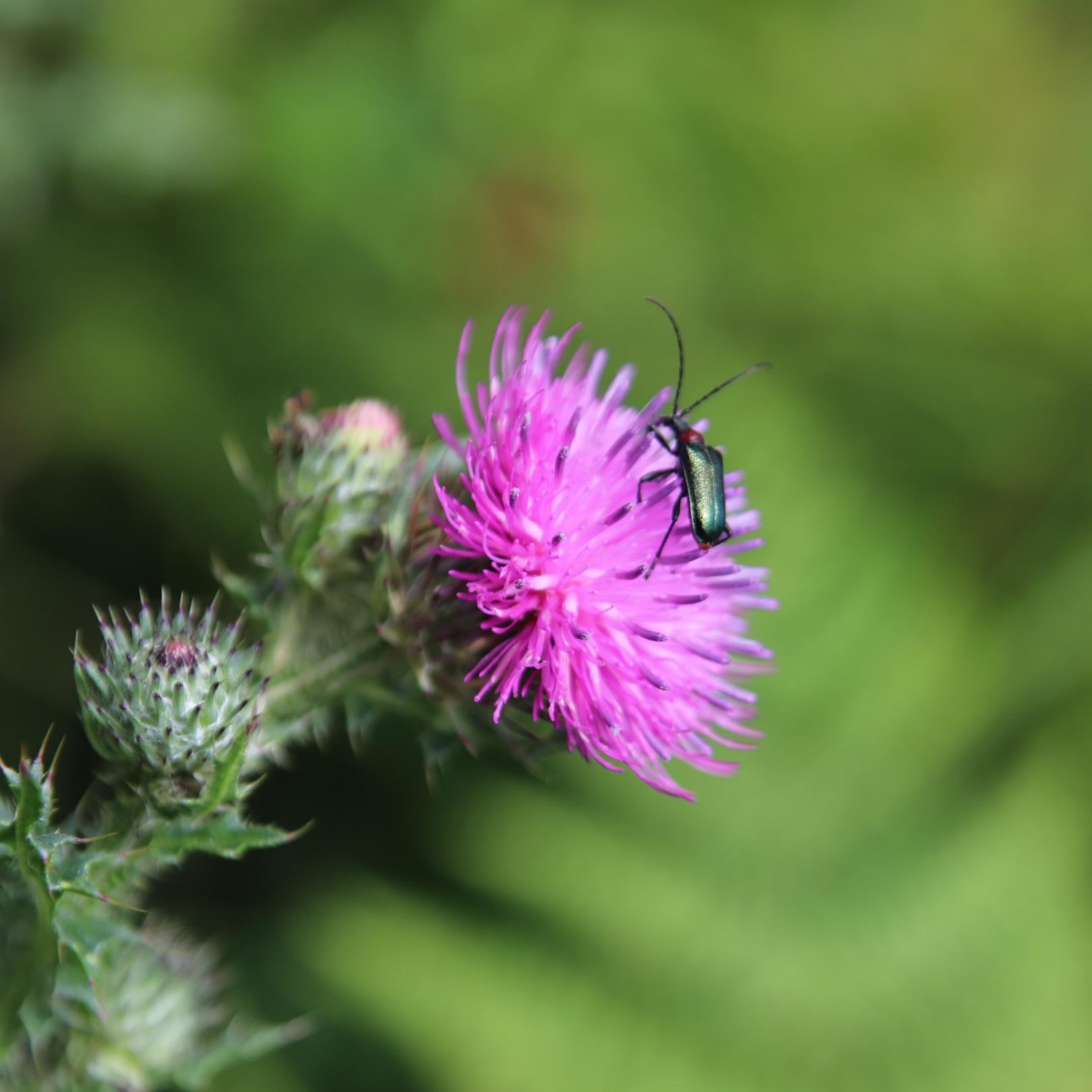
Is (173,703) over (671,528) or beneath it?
beneath

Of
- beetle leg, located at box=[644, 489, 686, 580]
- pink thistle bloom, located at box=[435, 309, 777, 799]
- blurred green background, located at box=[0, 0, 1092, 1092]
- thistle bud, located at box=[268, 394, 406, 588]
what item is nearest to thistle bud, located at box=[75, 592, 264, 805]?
thistle bud, located at box=[268, 394, 406, 588]

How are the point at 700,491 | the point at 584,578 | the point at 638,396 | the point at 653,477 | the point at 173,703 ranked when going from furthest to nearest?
the point at 638,396 < the point at 653,477 < the point at 700,491 < the point at 584,578 < the point at 173,703

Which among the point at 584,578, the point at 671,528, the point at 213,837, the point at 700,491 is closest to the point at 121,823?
the point at 213,837

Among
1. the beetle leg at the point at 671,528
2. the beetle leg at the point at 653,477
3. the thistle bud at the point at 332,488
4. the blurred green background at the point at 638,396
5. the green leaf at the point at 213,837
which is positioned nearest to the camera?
the green leaf at the point at 213,837

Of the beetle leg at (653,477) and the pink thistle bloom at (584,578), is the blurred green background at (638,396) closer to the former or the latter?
the pink thistle bloom at (584,578)

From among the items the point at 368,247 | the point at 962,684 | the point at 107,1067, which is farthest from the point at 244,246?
the point at 962,684

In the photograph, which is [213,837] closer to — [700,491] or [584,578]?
[584,578]

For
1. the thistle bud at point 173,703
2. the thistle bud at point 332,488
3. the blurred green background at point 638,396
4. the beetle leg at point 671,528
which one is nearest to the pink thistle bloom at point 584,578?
the beetle leg at point 671,528
